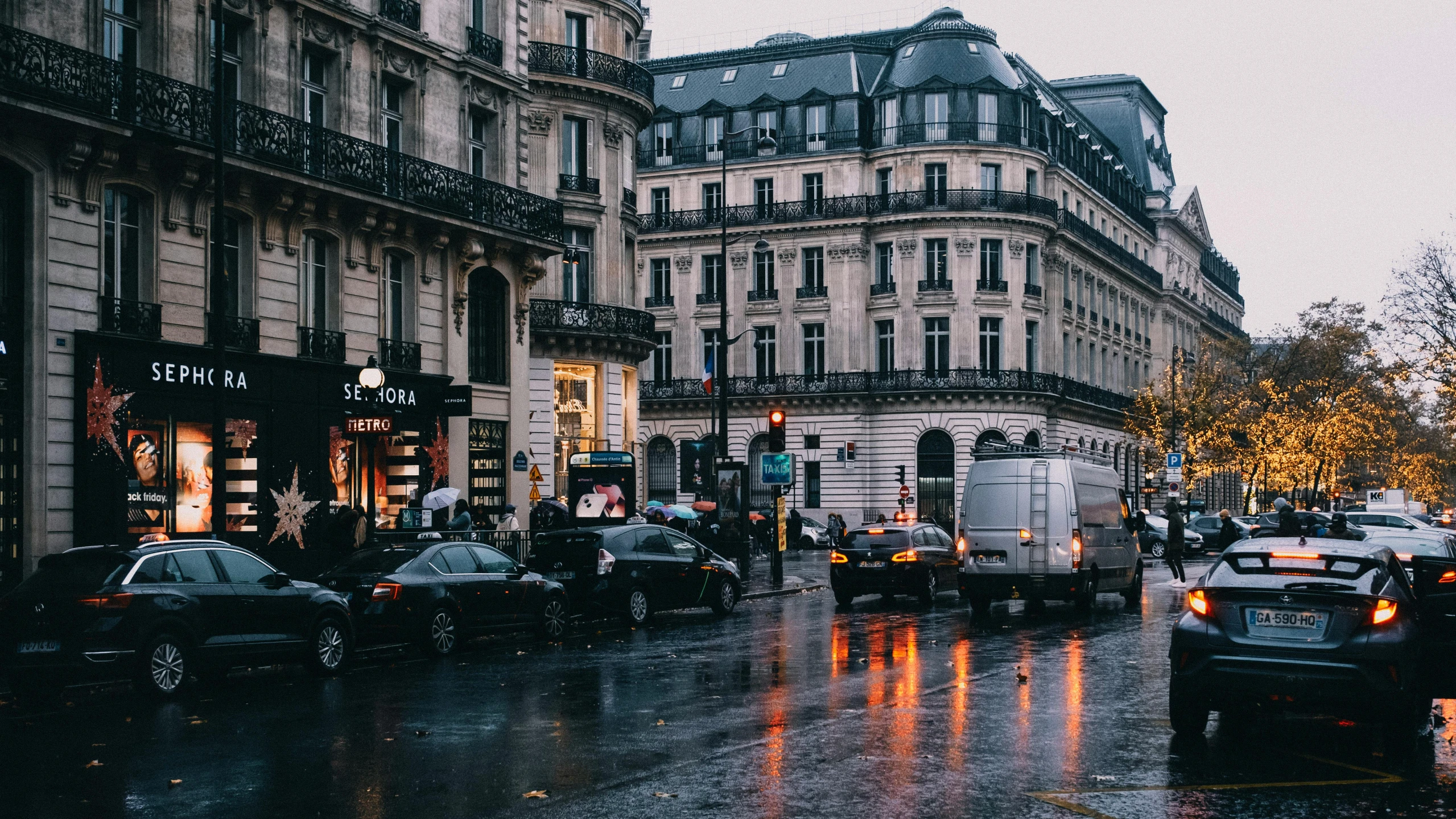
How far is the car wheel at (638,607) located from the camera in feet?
70.8

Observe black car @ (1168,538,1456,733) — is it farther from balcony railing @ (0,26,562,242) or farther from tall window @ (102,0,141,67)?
tall window @ (102,0,141,67)

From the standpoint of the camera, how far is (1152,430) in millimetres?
71562

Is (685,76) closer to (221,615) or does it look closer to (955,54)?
(955,54)

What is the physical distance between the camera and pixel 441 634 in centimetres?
1773

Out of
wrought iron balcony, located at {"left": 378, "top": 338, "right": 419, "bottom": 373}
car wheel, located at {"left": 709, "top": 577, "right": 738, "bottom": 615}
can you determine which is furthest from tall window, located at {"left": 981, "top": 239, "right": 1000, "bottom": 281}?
car wheel, located at {"left": 709, "top": 577, "right": 738, "bottom": 615}

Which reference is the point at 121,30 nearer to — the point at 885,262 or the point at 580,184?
the point at 580,184

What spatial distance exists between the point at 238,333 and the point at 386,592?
9747 millimetres

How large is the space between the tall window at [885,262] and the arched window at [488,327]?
36.9 meters

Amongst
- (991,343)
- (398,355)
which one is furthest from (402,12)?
(991,343)

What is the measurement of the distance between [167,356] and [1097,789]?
18.5 m

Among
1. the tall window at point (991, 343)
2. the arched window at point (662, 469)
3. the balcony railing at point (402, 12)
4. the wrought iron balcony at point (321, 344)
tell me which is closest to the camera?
the wrought iron balcony at point (321, 344)

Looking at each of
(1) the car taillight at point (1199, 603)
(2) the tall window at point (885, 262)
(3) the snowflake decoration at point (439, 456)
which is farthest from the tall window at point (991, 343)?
(1) the car taillight at point (1199, 603)

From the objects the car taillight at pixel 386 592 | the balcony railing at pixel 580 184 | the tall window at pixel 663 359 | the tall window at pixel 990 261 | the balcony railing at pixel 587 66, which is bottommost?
the car taillight at pixel 386 592

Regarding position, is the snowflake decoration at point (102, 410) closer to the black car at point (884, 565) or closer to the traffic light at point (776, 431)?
the black car at point (884, 565)
